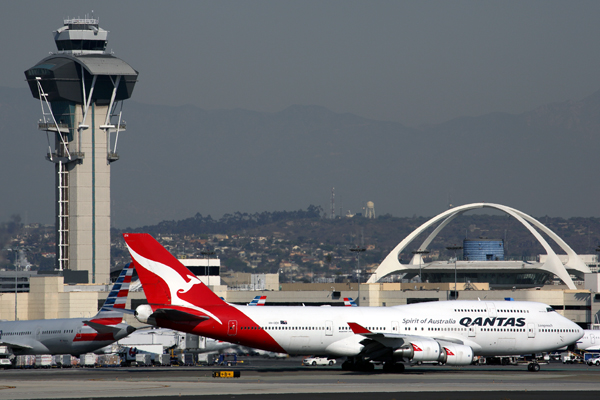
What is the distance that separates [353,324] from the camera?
55.0 metres

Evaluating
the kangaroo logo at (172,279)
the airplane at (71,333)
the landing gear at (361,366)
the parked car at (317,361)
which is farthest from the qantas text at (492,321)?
the airplane at (71,333)

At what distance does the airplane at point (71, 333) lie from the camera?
70.4m

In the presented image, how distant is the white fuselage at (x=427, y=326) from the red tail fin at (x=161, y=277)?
363 centimetres

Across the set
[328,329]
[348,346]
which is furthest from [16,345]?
[348,346]

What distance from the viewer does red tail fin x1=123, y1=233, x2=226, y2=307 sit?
54844mm

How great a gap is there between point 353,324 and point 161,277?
42.5 feet

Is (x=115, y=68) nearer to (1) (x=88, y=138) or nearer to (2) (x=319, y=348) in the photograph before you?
(1) (x=88, y=138)

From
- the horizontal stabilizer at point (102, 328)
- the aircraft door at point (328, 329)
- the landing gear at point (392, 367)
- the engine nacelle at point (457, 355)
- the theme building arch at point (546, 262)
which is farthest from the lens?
the theme building arch at point (546, 262)

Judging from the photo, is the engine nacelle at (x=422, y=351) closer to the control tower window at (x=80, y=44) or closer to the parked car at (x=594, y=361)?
the parked car at (x=594, y=361)

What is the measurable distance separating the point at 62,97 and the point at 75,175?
48.7ft

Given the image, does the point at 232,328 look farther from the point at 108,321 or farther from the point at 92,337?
the point at 92,337

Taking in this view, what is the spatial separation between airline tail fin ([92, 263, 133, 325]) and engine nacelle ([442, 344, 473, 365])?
29.1 meters

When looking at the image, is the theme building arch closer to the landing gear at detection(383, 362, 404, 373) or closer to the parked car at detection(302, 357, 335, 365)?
the parked car at detection(302, 357, 335, 365)

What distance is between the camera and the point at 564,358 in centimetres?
8069
